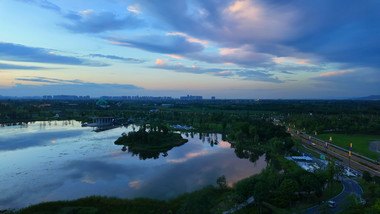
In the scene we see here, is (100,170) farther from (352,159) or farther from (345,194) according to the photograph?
(352,159)

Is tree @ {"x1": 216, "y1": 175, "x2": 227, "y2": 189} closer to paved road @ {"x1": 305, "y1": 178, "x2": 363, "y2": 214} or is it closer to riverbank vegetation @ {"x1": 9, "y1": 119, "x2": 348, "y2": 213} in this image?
riverbank vegetation @ {"x1": 9, "y1": 119, "x2": 348, "y2": 213}

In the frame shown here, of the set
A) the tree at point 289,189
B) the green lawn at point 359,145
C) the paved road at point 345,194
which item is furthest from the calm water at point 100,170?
the green lawn at point 359,145

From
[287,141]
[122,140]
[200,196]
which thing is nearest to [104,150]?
[122,140]

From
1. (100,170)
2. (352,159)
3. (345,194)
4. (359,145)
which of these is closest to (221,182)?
(345,194)

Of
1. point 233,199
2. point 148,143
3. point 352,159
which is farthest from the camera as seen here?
point 148,143

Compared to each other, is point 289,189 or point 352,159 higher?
point 289,189

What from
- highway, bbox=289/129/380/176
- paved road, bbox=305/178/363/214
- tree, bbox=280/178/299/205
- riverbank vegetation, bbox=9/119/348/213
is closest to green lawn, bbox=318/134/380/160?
highway, bbox=289/129/380/176
